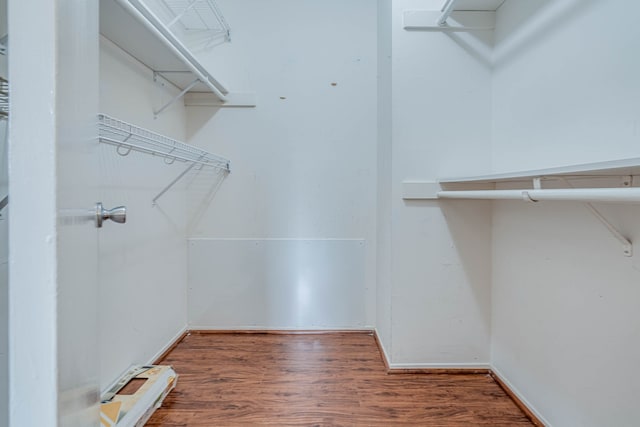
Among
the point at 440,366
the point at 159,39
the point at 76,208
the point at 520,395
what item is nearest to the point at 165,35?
the point at 159,39

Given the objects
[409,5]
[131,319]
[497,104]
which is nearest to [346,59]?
[409,5]

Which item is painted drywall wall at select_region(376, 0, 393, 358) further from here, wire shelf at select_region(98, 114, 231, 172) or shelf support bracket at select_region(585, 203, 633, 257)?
wire shelf at select_region(98, 114, 231, 172)

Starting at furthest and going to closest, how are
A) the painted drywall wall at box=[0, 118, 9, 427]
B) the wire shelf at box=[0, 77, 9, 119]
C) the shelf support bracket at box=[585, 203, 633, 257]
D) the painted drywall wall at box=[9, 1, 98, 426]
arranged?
the shelf support bracket at box=[585, 203, 633, 257] → the wire shelf at box=[0, 77, 9, 119] → the painted drywall wall at box=[0, 118, 9, 427] → the painted drywall wall at box=[9, 1, 98, 426]

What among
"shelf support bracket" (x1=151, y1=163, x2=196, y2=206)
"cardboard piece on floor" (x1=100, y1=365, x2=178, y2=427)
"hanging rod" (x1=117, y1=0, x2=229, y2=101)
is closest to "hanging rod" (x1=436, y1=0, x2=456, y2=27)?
"hanging rod" (x1=117, y1=0, x2=229, y2=101)

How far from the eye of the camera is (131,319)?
1.57 m

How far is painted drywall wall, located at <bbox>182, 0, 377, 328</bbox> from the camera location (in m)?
2.13

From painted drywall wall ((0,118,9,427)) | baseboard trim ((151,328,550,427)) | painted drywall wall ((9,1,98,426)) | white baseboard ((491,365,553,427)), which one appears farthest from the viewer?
baseboard trim ((151,328,550,427))

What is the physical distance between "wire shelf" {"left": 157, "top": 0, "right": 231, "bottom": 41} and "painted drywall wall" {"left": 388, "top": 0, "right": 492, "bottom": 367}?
117 centimetres

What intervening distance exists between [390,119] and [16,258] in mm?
1689

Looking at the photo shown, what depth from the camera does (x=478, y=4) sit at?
1596mm

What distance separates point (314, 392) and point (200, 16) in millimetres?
2460

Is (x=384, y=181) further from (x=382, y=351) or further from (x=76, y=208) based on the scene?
(x=76, y=208)

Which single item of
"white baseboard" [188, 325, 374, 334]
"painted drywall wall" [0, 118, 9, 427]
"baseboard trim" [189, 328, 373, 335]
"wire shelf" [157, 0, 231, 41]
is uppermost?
"wire shelf" [157, 0, 231, 41]

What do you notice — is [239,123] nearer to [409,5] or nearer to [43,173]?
[409,5]
